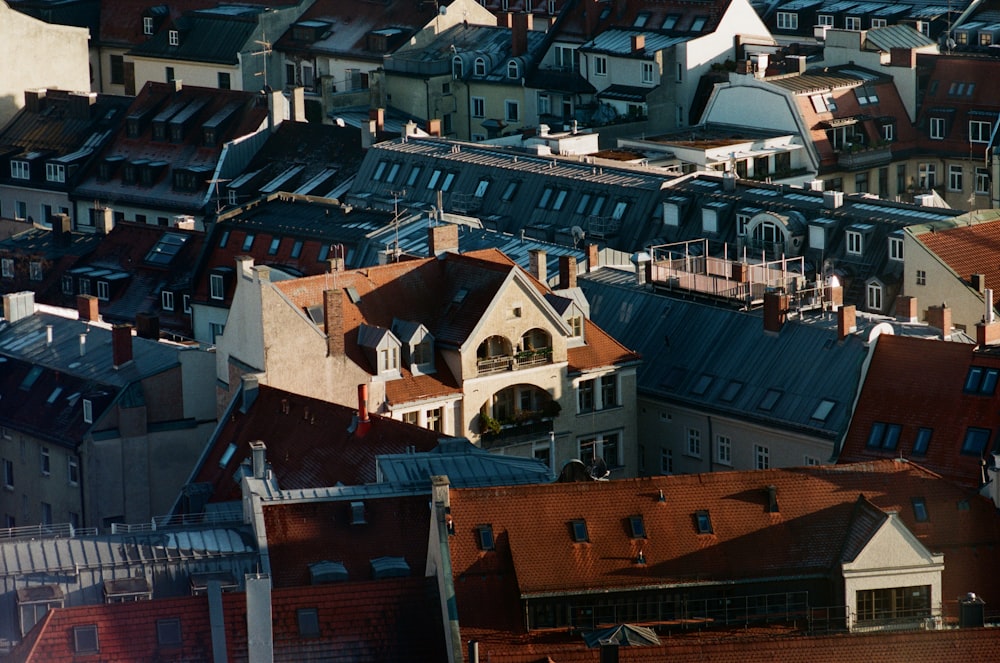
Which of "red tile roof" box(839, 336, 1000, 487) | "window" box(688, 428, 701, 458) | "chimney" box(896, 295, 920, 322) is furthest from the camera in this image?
"chimney" box(896, 295, 920, 322)

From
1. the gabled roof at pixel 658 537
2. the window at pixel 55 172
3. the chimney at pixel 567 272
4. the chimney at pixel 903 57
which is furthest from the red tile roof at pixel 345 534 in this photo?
the window at pixel 55 172

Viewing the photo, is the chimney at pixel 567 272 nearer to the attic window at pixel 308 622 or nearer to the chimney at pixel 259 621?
the attic window at pixel 308 622

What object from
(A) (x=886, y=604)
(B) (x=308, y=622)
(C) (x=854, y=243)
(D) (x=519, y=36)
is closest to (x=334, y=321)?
(C) (x=854, y=243)

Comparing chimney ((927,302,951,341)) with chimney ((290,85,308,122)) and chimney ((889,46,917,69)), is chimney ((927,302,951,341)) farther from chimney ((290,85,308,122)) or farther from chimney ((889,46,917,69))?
chimney ((290,85,308,122))

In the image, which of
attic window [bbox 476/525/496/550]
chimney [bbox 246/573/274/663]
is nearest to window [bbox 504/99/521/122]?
attic window [bbox 476/525/496/550]

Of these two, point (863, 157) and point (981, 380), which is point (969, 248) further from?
point (863, 157)

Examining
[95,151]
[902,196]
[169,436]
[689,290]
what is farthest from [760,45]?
[169,436]

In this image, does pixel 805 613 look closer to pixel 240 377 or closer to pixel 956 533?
pixel 956 533
